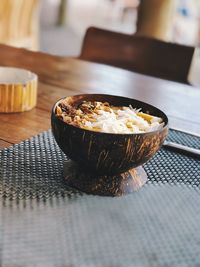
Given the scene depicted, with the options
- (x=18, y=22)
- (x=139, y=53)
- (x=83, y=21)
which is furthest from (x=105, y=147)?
(x=83, y=21)

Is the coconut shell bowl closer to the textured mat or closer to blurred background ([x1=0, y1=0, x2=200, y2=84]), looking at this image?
the textured mat

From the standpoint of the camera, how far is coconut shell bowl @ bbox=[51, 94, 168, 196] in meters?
0.61

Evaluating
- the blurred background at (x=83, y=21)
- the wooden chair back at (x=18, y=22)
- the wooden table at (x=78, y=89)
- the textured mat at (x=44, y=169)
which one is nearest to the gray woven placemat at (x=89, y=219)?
the textured mat at (x=44, y=169)

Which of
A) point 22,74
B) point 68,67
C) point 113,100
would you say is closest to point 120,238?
point 113,100

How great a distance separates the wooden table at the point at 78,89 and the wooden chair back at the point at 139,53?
0.73 ft

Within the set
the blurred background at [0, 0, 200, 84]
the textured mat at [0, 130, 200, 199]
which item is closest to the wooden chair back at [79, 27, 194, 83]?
the blurred background at [0, 0, 200, 84]

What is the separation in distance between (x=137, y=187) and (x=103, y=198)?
7cm

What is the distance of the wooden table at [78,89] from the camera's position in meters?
0.91

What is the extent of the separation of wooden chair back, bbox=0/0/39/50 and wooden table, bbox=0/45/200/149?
1.15 metres

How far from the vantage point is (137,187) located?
68 cm

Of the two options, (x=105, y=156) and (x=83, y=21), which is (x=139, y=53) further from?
(x=83, y=21)

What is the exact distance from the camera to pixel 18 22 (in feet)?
8.98

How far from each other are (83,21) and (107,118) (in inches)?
254

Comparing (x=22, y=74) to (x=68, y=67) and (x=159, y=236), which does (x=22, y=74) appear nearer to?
(x=68, y=67)
